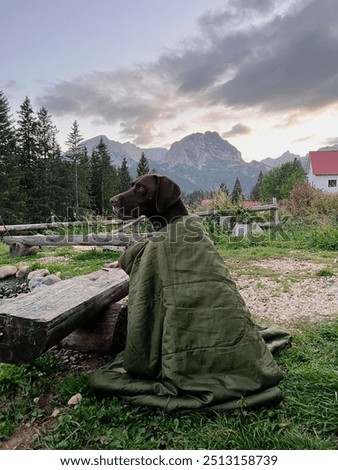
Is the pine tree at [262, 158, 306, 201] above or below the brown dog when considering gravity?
above

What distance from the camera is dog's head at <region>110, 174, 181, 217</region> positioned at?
2.66m

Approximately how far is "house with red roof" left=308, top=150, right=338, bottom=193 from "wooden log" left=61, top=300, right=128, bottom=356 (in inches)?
2112

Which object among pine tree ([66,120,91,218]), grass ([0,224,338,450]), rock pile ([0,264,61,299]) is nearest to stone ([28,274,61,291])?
rock pile ([0,264,61,299])

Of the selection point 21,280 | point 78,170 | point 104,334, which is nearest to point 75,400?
point 104,334

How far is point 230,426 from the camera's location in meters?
2.02

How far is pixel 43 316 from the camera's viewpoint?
2262 millimetres

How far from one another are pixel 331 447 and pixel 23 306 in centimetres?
212

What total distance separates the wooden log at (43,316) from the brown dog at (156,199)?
86 centimetres

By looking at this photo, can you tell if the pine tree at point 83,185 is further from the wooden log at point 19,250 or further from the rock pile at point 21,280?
the rock pile at point 21,280

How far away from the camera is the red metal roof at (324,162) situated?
51.9 metres

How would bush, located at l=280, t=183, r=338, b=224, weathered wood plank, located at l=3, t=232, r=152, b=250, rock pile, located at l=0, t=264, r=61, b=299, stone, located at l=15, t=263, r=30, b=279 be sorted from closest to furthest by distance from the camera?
1. rock pile, located at l=0, t=264, r=61, b=299
2. stone, located at l=15, t=263, r=30, b=279
3. weathered wood plank, located at l=3, t=232, r=152, b=250
4. bush, located at l=280, t=183, r=338, b=224

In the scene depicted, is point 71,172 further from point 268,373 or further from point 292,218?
point 268,373

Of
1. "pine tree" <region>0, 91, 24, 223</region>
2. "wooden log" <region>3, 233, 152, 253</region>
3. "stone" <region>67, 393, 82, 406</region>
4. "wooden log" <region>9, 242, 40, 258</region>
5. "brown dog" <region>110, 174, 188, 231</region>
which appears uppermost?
"pine tree" <region>0, 91, 24, 223</region>

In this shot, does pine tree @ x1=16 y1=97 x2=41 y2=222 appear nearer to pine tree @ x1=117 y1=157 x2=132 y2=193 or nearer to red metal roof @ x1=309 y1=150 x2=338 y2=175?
pine tree @ x1=117 y1=157 x2=132 y2=193
